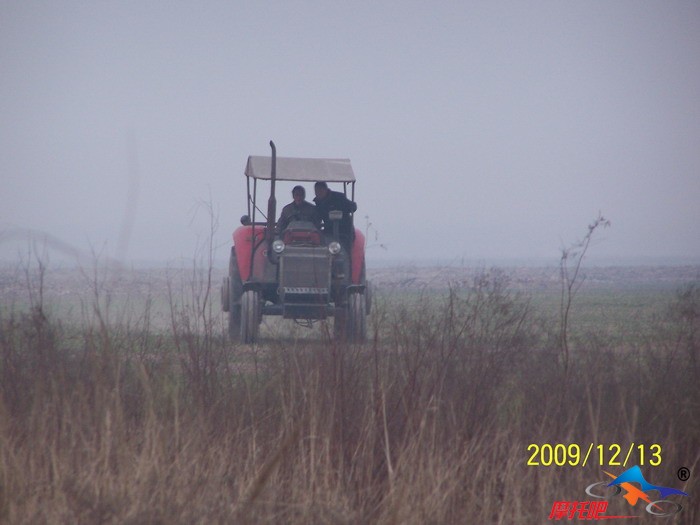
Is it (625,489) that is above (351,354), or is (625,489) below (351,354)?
below

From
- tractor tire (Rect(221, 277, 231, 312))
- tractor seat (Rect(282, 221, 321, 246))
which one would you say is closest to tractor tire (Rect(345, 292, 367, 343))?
tractor seat (Rect(282, 221, 321, 246))

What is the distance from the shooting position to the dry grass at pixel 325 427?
461cm

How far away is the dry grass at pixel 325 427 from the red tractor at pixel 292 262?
5393 mm

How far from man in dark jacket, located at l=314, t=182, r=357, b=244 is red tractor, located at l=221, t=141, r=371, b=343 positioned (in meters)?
0.03

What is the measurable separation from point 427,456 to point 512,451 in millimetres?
503

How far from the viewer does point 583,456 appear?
17.4ft

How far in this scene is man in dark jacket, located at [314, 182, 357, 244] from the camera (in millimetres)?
12633

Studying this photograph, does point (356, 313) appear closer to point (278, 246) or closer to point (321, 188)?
point (278, 246)

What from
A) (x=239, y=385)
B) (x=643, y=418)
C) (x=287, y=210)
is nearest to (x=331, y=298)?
(x=287, y=210)

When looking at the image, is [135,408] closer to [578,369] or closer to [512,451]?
[512,451]

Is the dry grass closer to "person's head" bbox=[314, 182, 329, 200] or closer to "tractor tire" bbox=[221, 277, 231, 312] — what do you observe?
"person's head" bbox=[314, 182, 329, 200]

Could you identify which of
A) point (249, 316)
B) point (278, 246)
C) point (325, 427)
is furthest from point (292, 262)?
point (325, 427)

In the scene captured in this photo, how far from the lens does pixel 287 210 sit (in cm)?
1271

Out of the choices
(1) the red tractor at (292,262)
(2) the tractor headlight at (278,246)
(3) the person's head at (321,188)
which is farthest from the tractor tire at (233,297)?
(3) the person's head at (321,188)
